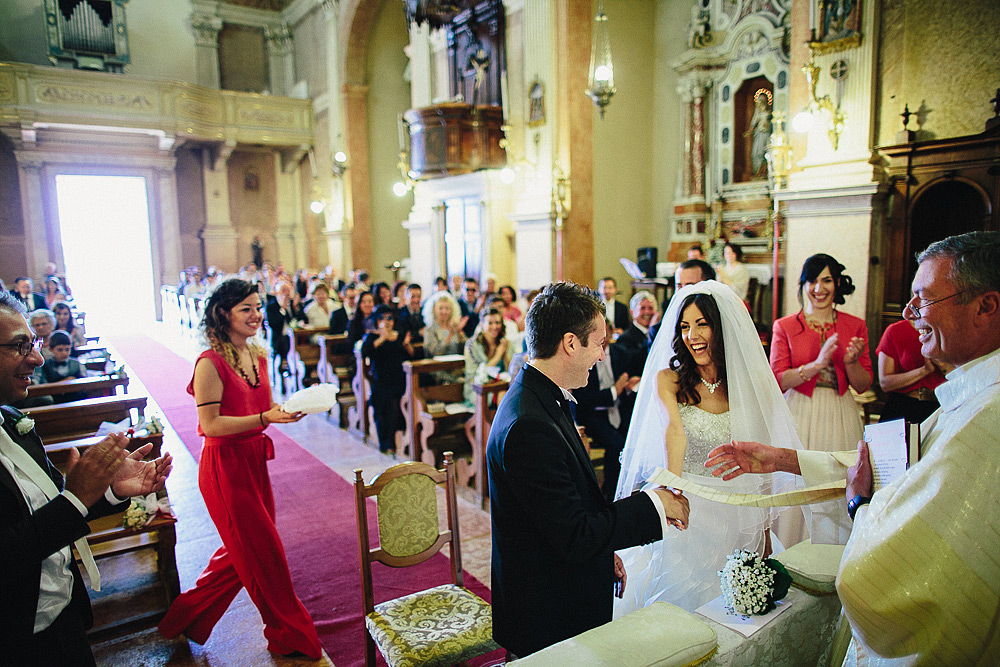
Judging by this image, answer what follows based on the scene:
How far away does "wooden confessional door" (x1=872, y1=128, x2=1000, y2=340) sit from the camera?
5996 mm

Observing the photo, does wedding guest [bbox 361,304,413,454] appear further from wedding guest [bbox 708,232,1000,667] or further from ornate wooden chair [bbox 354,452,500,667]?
wedding guest [bbox 708,232,1000,667]

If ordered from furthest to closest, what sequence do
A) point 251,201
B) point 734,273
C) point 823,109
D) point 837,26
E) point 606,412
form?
point 251,201 → point 734,273 → point 823,109 → point 837,26 → point 606,412

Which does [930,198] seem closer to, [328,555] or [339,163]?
[328,555]

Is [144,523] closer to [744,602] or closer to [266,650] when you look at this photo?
[266,650]

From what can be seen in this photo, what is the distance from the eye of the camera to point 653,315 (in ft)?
17.6

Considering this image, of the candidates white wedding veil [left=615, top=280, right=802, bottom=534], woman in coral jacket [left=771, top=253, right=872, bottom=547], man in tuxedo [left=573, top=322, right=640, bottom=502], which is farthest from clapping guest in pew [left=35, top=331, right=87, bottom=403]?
woman in coral jacket [left=771, top=253, right=872, bottom=547]

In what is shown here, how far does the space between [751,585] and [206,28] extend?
21117mm

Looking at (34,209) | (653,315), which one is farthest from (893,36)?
(34,209)

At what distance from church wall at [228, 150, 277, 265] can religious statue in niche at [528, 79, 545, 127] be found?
1266 cm

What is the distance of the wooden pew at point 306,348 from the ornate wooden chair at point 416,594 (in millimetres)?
6245

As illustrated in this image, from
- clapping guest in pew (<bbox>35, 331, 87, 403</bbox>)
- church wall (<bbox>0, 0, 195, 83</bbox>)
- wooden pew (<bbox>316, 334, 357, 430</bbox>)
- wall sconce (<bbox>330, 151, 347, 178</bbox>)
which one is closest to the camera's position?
clapping guest in pew (<bbox>35, 331, 87, 403</bbox>)

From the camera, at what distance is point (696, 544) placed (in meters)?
2.57

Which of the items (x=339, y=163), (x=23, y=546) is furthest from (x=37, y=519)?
(x=339, y=163)

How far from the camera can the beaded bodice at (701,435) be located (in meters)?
2.65
